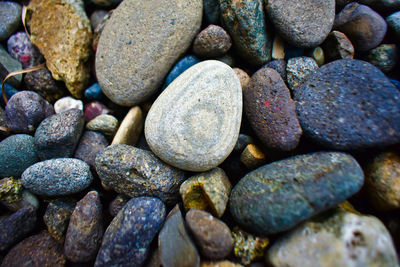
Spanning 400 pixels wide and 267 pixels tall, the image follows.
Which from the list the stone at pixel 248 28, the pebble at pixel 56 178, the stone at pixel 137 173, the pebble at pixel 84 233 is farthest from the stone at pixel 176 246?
the stone at pixel 248 28

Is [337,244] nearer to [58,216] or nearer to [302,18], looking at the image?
[302,18]

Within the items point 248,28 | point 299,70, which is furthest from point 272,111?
point 248,28

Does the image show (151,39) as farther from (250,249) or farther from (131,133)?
(250,249)

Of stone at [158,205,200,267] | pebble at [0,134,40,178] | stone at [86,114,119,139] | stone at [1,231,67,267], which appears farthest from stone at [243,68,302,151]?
pebble at [0,134,40,178]

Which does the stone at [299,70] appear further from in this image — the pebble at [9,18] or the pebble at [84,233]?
the pebble at [9,18]

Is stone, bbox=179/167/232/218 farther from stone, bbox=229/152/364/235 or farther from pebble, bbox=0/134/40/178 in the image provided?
pebble, bbox=0/134/40/178

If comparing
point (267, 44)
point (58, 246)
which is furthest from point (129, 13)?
point (58, 246)
